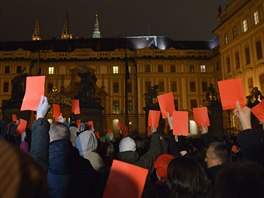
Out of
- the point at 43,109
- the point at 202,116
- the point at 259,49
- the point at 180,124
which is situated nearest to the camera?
the point at 43,109

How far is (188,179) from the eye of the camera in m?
2.67

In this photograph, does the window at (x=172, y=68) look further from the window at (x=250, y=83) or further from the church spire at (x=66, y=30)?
the church spire at (x=66, y=30)

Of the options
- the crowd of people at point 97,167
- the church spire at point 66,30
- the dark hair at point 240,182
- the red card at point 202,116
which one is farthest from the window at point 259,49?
the church spire at point 66,30

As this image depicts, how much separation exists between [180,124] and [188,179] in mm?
3975

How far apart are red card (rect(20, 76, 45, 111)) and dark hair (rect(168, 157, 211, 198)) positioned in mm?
2099

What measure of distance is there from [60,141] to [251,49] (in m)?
35.1

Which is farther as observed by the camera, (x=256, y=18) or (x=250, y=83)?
(x=250, y=83)

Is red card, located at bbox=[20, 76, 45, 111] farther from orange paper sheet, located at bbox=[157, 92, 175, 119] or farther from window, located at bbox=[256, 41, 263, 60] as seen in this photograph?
window, located at bbox=[256, 41, 263, 60]

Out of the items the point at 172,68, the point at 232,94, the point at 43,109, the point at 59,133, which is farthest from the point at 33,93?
the point at 172,68

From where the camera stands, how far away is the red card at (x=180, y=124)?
251 inches

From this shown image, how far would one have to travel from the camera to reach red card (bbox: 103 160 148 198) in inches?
99.6

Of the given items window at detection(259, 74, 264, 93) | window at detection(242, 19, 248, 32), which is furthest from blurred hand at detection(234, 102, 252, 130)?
window at detection(242, 19, 248, 32)

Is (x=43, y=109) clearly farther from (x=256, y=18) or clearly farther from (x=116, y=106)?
(x=116, y=106)

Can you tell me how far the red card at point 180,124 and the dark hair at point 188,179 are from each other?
11.7 feet
